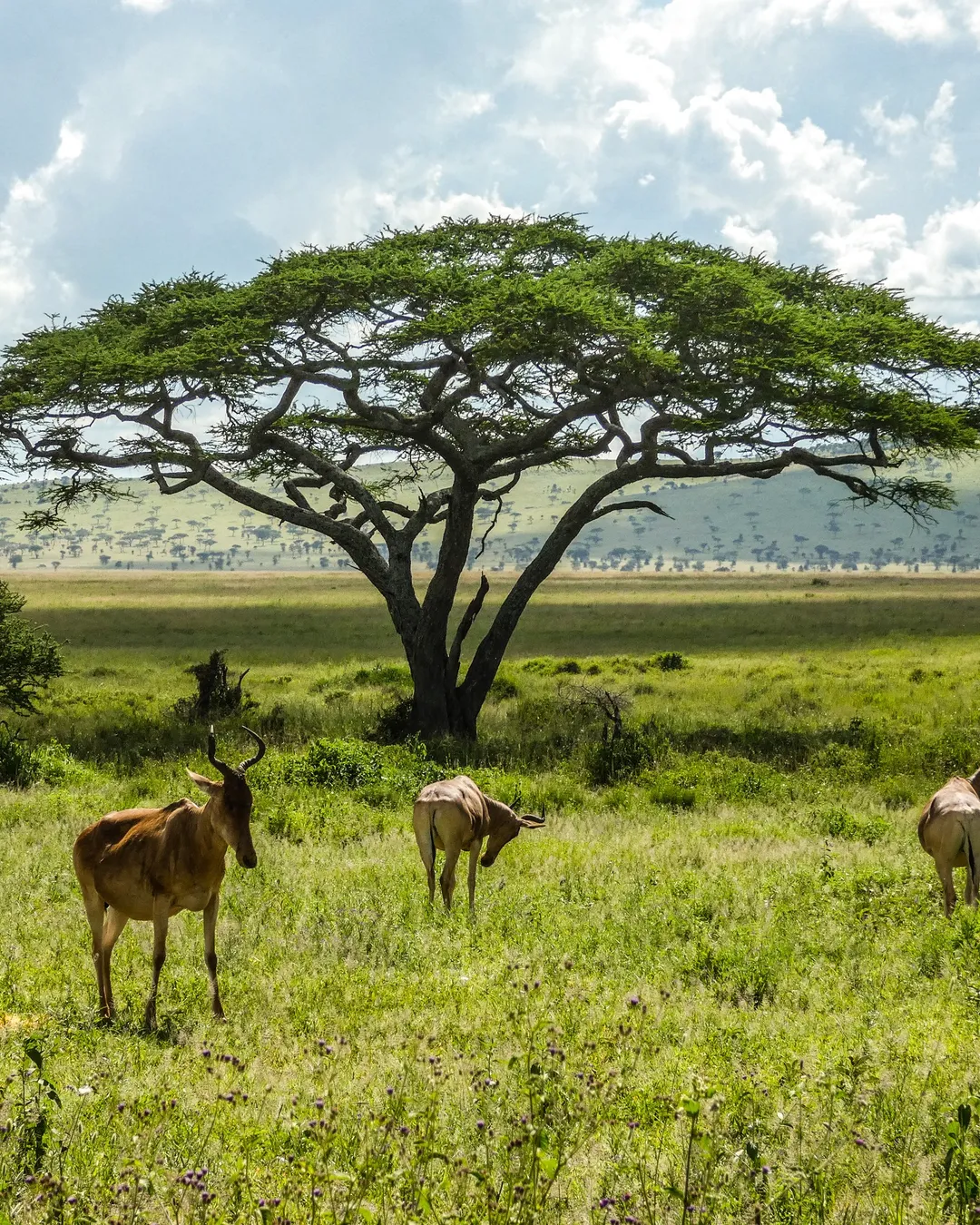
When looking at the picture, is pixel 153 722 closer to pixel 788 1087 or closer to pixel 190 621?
pixel 788 1087

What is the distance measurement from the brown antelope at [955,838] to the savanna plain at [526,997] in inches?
19.6

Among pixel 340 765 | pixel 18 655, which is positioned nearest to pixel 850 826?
pixel 340 765

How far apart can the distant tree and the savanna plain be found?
1.14 meters

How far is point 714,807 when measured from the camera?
16250 mm

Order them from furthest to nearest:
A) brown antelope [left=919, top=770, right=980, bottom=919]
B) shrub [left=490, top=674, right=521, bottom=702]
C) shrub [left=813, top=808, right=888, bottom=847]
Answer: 1. shrub [left=490, top=674, right=521, bottom=702]
2. shrub [left=813, top=808, right=888, bottom=847]
3. brown antelope [left=919, top=770, right=980, bottom=919]

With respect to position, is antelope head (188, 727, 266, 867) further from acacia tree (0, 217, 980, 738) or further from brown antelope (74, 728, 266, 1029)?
acacia tree (0, 217, 980, 738)

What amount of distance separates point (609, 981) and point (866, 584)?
97870 millimetres

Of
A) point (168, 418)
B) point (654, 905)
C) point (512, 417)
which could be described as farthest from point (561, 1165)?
point (512, 417)

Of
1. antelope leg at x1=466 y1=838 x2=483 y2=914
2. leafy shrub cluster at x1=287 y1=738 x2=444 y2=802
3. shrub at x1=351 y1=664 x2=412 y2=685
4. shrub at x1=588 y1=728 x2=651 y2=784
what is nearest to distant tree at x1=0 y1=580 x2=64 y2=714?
leafy shrub cluster at x1=287 y1=738 x2=444 y2=802

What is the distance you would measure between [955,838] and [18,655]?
1500 cm

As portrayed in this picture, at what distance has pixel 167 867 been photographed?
7180mm

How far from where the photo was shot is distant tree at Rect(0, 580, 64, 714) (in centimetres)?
1862

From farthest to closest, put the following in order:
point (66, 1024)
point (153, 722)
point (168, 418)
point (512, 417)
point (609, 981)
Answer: point (512, 417) < point (153, 722) < point (168, 418) < point (609, 981) < point (66, 1024)

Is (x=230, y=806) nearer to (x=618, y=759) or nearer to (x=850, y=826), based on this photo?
(x=850, y=826)
